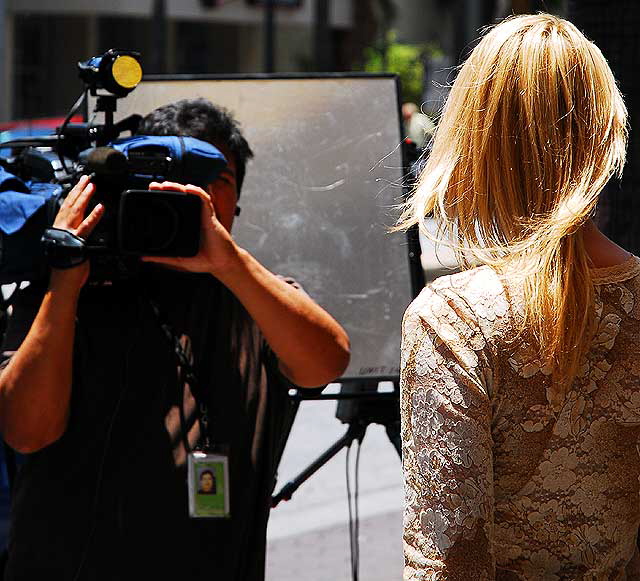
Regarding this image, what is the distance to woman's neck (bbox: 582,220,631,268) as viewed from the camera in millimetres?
1654

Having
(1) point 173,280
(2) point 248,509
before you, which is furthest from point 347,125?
(2) point 248,509

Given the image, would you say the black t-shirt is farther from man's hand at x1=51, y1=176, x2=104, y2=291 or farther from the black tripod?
the black tripod

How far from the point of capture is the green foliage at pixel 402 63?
2425cm

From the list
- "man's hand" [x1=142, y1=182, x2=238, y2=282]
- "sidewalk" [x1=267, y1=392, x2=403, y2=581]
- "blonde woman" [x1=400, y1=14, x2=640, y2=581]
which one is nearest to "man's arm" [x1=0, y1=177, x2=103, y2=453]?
"man's hand" [x1=142, y1=182, x2=238, y2=282]

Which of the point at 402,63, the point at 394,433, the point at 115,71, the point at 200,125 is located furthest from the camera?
the point at 402,63

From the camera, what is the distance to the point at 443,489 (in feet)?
5.16

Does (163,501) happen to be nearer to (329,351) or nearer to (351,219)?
(329,351)

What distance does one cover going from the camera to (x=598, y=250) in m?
1.66

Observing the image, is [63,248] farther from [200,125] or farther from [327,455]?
[327,455]

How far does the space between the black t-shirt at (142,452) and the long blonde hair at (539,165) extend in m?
0.79

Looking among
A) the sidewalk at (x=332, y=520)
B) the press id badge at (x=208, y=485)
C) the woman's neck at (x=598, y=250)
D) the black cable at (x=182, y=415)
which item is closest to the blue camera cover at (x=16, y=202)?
the black cable at (x=182, y=415)

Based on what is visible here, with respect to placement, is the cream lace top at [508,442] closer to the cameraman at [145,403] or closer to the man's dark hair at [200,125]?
the cameraman at [145,403]

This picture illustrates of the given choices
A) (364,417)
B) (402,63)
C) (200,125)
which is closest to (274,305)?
(200,125)

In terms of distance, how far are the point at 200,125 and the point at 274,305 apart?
1.74ft
